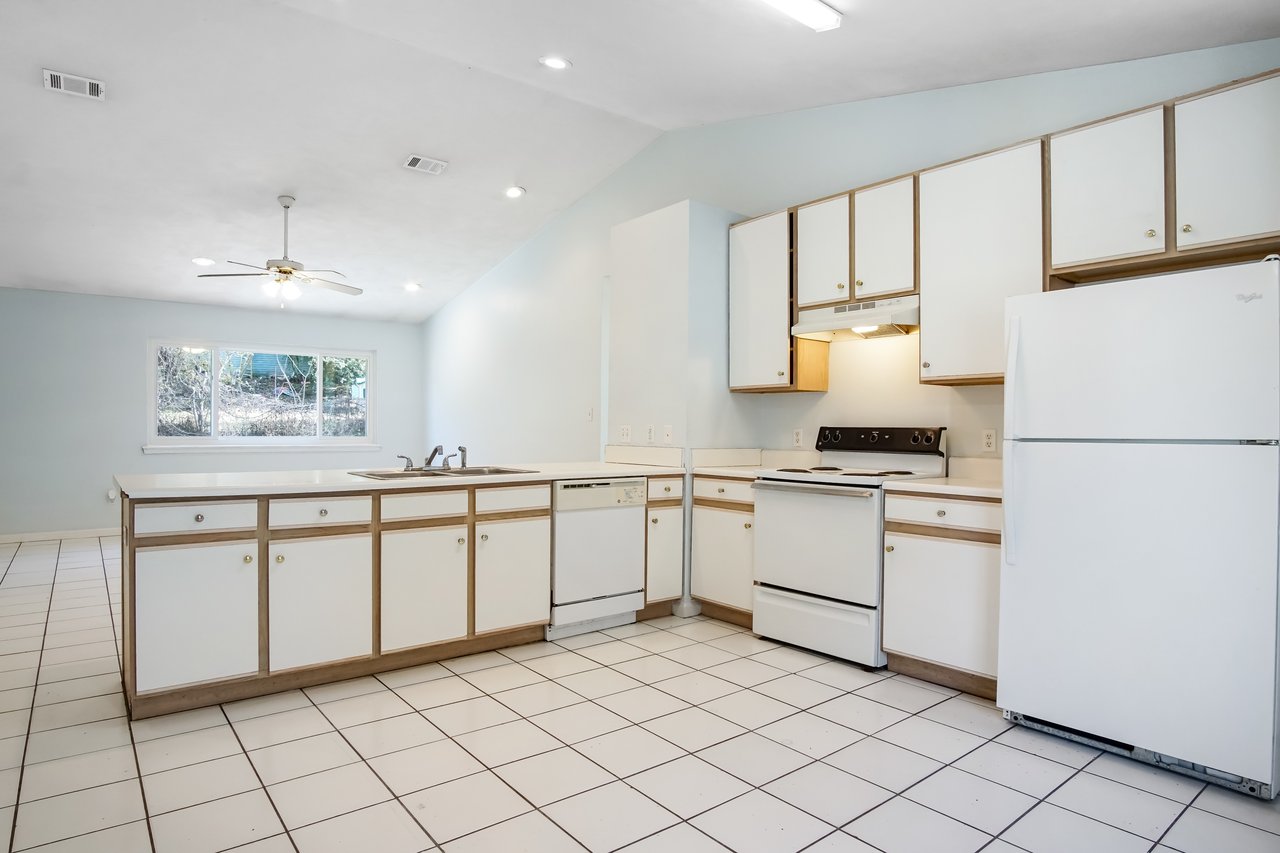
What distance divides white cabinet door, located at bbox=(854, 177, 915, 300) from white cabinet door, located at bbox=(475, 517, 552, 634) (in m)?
2.13

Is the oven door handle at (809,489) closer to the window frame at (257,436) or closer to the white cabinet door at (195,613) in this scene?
the white cabinet door at (195,613)

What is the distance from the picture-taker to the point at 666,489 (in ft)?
13.4

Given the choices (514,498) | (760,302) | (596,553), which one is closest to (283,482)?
(514,498)

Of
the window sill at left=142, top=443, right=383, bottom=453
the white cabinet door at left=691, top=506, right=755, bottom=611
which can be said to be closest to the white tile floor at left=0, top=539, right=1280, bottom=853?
the white cabinet door at left=691, top=506, right=755, bottom=611

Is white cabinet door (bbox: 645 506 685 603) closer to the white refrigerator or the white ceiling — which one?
the white refrigerator

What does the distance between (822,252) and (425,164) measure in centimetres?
300

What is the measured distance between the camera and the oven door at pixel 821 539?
10.4 feet

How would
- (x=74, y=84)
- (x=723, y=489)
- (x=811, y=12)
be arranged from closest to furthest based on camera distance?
1. (x=811, y=12)
2. (x=74, y=84)
3. (x=723, y=489)

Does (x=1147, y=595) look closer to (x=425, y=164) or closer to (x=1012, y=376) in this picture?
(x=1012, y=376)

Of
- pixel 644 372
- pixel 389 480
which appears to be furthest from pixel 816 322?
pixel 389 480

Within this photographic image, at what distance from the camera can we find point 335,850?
1778 millimetres

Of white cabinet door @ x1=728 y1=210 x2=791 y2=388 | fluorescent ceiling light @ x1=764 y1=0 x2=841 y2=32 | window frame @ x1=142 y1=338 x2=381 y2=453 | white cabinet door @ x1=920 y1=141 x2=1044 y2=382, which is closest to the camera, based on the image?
fluorescent ceiling light @ x1=764 y1=0 x2=841 y2=32

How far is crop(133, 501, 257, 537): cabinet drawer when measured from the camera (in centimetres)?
254

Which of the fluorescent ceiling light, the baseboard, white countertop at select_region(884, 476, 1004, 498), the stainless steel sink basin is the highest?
the fluorescent ceiling light
